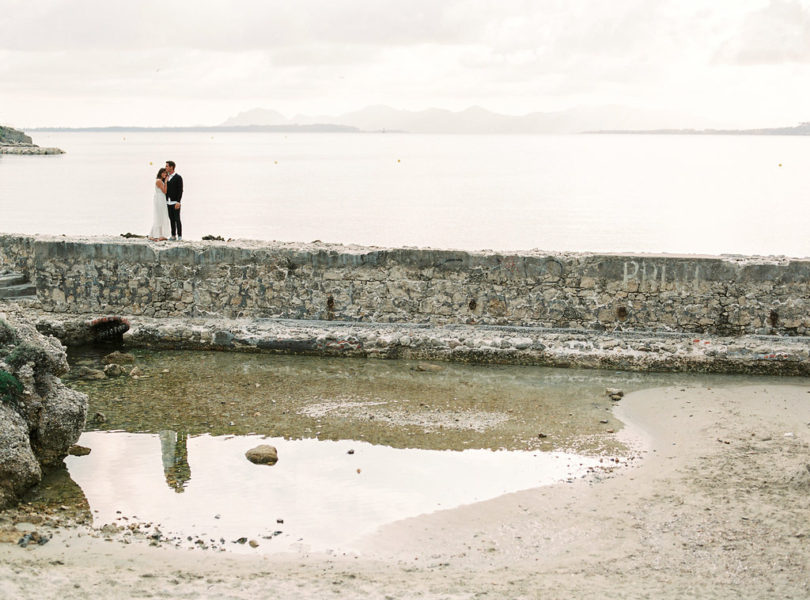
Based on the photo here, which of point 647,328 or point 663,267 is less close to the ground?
point 663,267

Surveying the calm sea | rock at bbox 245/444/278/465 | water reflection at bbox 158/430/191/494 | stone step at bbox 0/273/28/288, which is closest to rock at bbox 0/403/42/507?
water reflection at bbox 158/430/191/494

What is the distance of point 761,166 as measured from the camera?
86.6 metres

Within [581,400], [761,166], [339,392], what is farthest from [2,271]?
[761,166]

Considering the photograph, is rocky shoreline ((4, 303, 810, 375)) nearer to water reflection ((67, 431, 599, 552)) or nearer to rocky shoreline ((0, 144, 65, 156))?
water reflection ((67, 431, 599, 552))

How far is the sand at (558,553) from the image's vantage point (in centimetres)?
511

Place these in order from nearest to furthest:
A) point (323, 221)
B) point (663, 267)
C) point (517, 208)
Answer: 1. point (663, 267)
2. point (323, 221)
3. point (517, 208)

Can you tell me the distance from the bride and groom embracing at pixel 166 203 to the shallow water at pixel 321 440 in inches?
120

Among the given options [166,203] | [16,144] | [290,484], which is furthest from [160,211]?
[16,144]

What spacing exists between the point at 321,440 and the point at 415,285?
3.64 metres

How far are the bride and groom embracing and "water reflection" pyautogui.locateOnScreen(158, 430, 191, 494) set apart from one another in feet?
18.7

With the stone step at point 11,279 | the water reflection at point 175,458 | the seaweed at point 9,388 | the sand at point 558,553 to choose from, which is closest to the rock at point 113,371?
the water reflection at point 175,458

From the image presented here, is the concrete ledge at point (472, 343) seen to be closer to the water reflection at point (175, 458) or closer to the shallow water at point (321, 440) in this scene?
the shallow water at point (321, 440)

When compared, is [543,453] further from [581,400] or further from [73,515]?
[73,515]

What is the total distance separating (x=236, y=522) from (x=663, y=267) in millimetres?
6433
